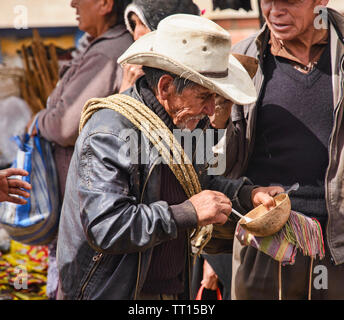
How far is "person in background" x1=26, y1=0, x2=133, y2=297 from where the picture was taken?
4.08 metres

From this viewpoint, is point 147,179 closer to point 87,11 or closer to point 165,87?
point 165,87

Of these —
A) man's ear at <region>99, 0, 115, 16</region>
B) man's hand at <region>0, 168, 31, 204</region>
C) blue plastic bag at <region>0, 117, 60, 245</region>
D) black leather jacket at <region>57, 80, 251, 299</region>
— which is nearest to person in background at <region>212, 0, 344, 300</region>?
black leather jacket at <region>57, 80, 251, 299</region>

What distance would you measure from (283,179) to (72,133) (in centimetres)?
138

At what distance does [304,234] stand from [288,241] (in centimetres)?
12

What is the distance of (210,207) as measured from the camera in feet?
8.75

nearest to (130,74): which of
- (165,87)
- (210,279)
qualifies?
(165,87)

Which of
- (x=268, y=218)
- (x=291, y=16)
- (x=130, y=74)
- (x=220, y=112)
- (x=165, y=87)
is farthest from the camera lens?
(x=130, y=74)

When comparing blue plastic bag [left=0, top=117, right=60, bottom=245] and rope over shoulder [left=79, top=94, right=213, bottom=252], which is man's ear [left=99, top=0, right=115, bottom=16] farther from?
rope over shoulder [left=79, top=94, right=213, bottom=252]

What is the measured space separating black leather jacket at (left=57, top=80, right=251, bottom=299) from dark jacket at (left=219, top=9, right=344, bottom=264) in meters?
0.83

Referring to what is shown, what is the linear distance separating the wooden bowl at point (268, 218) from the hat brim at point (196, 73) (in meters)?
0.49

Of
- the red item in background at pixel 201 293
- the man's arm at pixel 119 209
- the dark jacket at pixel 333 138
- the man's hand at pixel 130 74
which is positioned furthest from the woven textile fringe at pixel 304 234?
the man's hand at pixel 130 74

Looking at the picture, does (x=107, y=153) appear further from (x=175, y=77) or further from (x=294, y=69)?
(x=294, y=69)

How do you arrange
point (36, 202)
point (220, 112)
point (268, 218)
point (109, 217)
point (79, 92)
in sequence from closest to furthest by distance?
point (109, 217) < point (268, 218) < point (220, 112) < point (79, 92) < point (36, 202)
